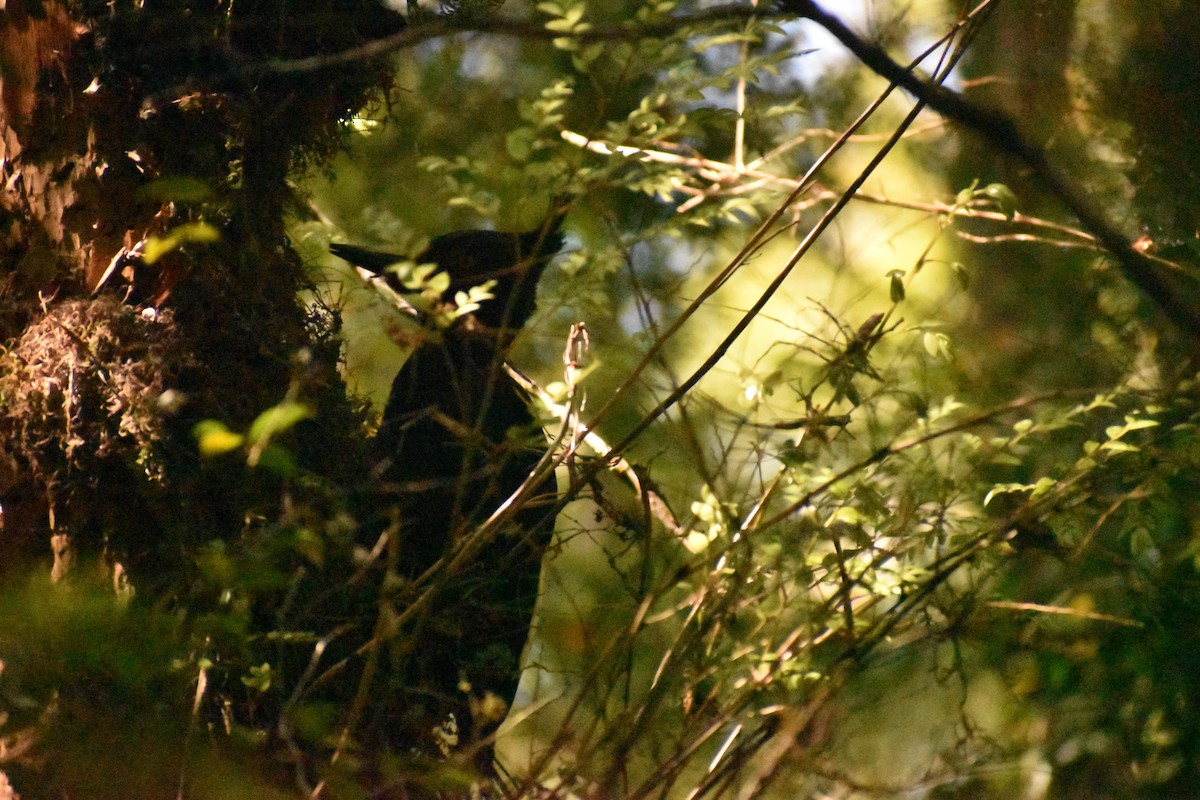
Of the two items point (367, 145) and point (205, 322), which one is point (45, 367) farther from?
point (367, 145)

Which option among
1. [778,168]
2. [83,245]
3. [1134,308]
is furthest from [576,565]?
[83,245]

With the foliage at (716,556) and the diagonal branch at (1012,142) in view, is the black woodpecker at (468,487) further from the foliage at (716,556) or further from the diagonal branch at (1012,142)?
the diagonal branch at (1012,142)

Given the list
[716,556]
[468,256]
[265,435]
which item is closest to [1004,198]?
[716,556]

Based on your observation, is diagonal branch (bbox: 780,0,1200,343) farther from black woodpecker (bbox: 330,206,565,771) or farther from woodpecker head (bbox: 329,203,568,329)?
woodpecker head (bbox: 329,203,568,329)

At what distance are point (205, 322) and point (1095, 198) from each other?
317 centimetres

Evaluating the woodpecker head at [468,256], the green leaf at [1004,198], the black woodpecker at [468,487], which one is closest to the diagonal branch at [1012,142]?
the black woodpecker at [468,487]

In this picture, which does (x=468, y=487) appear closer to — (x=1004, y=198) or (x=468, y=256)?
(x=468, y=256)

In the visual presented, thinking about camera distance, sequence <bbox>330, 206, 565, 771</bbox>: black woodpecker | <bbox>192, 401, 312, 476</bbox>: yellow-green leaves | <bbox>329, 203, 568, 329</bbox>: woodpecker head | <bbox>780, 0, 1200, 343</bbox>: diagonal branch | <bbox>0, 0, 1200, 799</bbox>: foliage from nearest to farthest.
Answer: <bbox>780, 0, 1200, 343</bbox>: diagonal branch → <bbox>192, 401, 312, 476</bbox>: yellow-green leaves → <bbox>0, 0, 1200, 799</bbox>: foliage → <bbox>330, 206, 565, 771</bbox>: black woodpecker → <bbox>329, 203, 568, 329</bbox>: woodpecker head

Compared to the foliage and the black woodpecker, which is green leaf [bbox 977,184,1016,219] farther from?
the black woodpecker

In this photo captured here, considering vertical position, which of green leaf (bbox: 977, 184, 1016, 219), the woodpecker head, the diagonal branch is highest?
the diagonal branch

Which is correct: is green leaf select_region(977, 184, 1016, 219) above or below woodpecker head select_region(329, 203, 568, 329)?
above

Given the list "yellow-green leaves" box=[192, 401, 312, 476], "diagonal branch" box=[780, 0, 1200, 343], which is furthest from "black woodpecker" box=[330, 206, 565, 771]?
"diagonal branch" box=[780, 0, 1200, 343]

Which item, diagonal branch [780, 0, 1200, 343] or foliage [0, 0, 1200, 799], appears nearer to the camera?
diagonal branch [780, 0, 1200, 343]

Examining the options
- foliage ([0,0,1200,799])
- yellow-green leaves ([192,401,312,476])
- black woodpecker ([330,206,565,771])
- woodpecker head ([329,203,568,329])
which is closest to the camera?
yellow-green leaves ([192,401,312,476])
